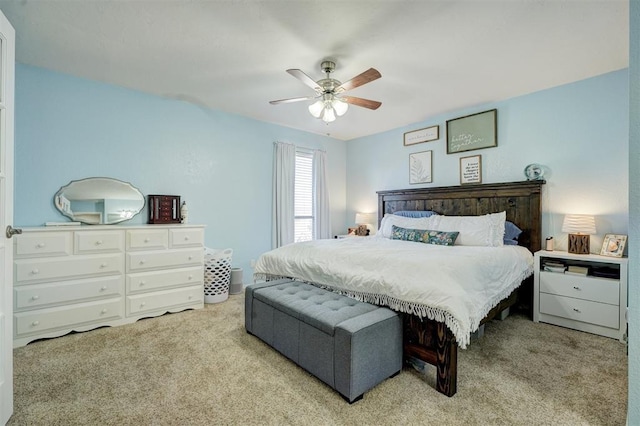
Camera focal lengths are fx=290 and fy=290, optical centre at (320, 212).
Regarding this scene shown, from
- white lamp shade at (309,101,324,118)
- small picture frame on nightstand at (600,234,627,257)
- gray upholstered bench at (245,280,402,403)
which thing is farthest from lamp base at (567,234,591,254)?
white lamp shade at (309,101,324,118)

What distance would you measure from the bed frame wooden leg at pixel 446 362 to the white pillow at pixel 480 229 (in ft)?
5.71

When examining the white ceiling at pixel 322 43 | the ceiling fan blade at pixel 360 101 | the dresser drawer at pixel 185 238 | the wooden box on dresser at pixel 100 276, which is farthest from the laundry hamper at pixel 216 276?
the ceiling fan blade at pixel 360 101

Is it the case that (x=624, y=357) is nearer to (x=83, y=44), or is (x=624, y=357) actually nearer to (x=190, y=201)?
(x=190, y=201)

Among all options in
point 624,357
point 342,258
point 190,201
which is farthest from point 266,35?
point 624,357

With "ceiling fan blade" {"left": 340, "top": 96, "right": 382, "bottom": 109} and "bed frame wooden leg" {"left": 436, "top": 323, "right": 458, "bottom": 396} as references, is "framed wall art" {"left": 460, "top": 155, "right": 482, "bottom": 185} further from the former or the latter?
"bed frame wooden leg" {"left": 436, "top": 323, "right": 458, "bottom": 396}

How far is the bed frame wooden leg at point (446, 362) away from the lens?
1764mm

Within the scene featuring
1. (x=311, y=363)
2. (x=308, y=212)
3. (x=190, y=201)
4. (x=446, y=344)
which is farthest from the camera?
(x=308, y=212)

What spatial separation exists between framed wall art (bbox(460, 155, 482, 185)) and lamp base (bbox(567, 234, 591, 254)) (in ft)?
4.04

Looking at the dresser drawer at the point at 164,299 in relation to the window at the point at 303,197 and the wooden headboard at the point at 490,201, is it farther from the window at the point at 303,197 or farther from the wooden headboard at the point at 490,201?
the wooden headboard at the point at 490,201

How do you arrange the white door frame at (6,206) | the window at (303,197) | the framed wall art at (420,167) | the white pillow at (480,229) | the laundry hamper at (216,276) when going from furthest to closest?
the window at (303,197) < the framed wall art at (420,167) < the laundry hamper at (216,276) < the white pillow at (480,229) < the white door frame at (6,206)

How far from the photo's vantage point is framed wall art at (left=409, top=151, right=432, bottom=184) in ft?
14.4

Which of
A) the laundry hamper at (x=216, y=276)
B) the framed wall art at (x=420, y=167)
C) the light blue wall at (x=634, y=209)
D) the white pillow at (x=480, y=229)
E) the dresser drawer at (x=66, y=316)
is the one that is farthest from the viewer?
the framed wall art at (x=420, y=167)

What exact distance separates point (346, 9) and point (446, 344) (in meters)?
2.28

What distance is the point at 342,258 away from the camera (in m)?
2.47
